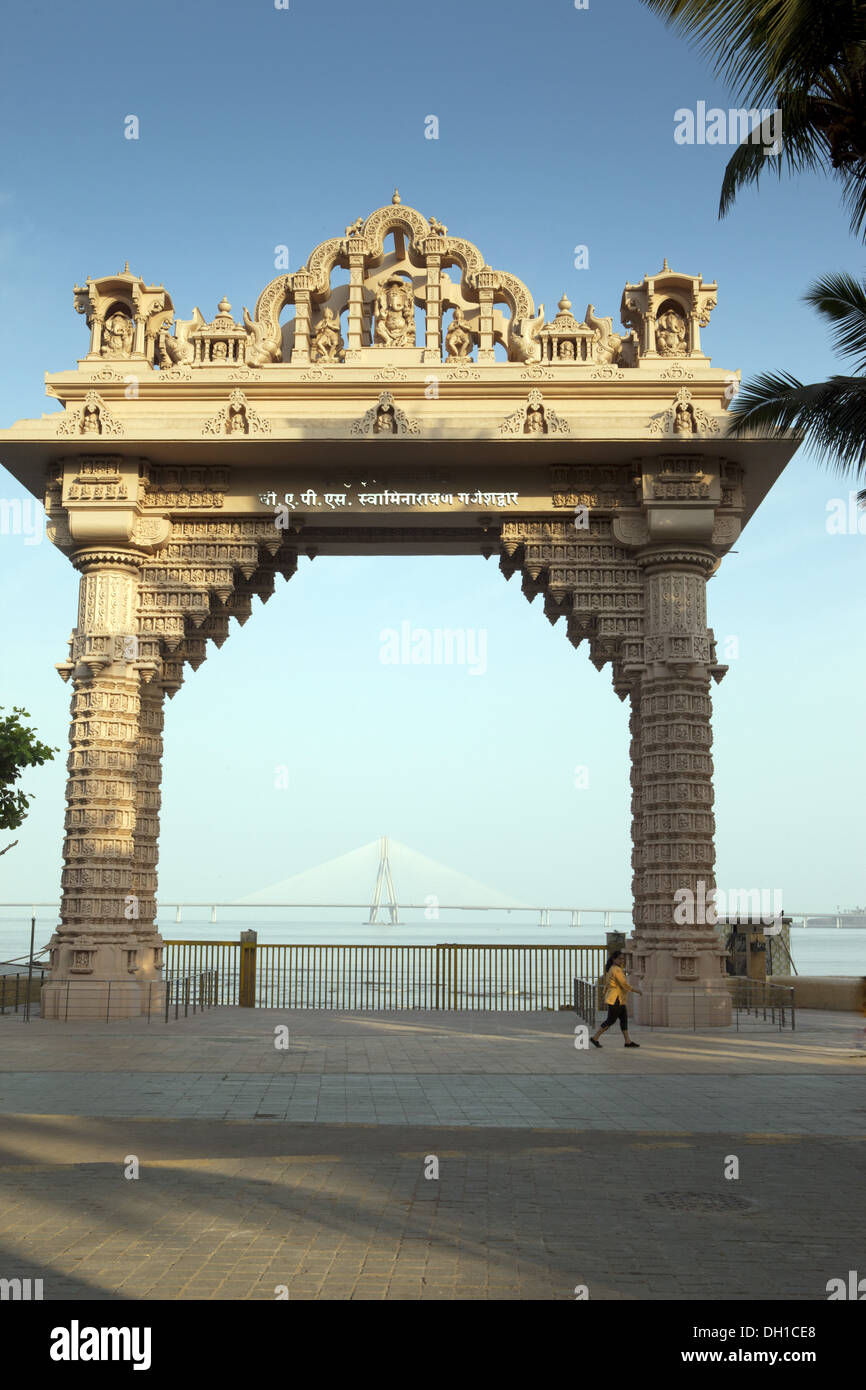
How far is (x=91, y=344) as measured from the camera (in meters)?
22.8

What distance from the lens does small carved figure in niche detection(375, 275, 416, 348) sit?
75.2ft

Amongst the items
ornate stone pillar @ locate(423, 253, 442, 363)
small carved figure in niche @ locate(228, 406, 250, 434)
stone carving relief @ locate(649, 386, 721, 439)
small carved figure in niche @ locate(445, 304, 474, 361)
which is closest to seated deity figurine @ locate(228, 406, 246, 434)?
small carved figure in niche @ locate(228, 406, 250, 434)

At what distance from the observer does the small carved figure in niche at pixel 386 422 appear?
21203 millimetres

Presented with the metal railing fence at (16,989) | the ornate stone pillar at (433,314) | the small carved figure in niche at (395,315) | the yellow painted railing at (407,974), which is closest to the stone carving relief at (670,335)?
the ornate stone pillar at (433,314)

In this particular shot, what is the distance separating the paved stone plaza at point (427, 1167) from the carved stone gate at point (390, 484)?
4.58 meters

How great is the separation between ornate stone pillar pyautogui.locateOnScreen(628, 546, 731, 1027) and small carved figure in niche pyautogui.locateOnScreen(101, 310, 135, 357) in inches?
400

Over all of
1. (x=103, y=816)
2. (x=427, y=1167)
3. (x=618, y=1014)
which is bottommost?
(x=427, y=1167)

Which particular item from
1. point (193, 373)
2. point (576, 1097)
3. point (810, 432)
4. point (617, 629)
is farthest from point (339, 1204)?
point (193, 373)

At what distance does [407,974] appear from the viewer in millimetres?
25797

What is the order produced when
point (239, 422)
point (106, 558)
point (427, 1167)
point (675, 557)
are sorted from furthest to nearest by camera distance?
point (106, 558) → point (675, 557) → point (239, 422) → point (427, 1167)

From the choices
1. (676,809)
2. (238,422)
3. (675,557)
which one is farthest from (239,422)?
(676,809)

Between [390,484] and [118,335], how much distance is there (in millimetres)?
5846

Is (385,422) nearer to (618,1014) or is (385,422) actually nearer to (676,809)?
(676,809)

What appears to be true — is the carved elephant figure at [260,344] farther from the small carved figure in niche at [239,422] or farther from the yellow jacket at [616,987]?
the yellow jacket at [616,987]
